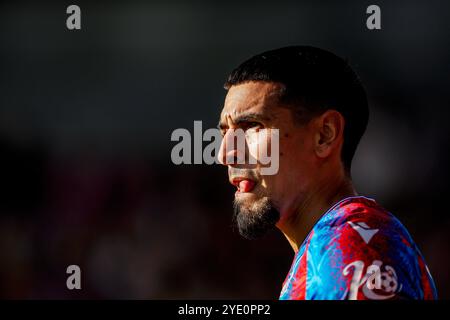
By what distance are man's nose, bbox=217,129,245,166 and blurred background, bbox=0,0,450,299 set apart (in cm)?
389

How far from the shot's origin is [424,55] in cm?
657

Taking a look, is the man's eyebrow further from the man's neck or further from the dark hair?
the man's neck

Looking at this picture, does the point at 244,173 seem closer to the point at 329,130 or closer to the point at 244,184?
the point at 244,184

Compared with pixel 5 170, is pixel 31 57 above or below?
above

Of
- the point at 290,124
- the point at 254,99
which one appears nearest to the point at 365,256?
the point at 290,124

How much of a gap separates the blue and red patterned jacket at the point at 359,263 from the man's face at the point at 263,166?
1.03 ft

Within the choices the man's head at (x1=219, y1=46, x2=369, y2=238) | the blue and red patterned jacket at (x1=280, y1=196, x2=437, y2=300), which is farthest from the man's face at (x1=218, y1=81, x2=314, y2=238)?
the blue and red patterned jacket at (x1=280, y1=196, x2=437, y2=300)

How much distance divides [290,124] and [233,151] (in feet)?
0.81
